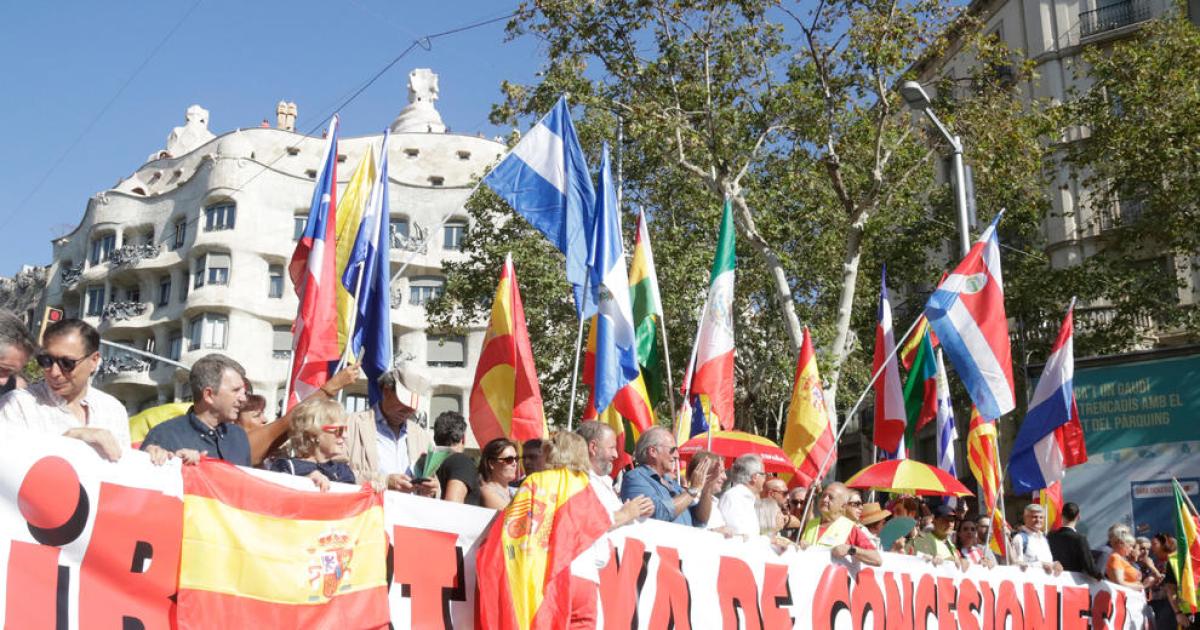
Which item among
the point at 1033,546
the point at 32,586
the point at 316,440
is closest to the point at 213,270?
the point at 1033,546

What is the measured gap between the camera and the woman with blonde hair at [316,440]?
5598 millimetres

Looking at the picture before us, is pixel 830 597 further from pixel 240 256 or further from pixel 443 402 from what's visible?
pixel 240 256

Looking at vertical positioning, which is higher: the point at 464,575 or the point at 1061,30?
the point at 1061,30

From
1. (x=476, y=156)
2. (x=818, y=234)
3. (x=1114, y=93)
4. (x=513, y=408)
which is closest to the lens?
(x=513, y=408)

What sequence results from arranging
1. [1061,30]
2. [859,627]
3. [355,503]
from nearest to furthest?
1. [355,503]
2. [859,627]
3. [1061,30]

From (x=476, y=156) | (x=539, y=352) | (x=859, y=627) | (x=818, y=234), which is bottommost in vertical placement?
(x=859, y=627)

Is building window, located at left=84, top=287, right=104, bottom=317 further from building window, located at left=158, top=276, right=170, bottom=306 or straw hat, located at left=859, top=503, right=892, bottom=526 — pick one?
straw hat, located at left=859, top=503, right=892, bottom=526

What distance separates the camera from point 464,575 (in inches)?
233

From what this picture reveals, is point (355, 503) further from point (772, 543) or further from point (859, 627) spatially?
point (859, 627)

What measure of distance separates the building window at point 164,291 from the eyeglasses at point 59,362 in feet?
172

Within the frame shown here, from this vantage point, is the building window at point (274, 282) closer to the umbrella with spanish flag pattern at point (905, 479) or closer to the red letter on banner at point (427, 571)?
the umbrella with spanish flag pattern at point (905, 479)

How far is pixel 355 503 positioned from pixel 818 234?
2101cm

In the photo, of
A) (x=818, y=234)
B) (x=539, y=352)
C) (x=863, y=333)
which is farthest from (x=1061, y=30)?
(x=539, y=352)

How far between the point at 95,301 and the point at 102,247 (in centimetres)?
259
